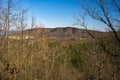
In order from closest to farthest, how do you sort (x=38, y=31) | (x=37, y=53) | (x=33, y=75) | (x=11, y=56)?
(x=33, y=75) < (x=11, y=56) < (x=37, y=53) < (x=38, y=31)

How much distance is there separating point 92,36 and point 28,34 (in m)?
4.96

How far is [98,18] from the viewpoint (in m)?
15.8

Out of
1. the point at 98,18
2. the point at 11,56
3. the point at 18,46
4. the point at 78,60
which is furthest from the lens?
the point at 78,60

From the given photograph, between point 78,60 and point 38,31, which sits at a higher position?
point 38,31

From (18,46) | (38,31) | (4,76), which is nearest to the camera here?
(4,76)

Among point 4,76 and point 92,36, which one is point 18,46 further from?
point 92,36

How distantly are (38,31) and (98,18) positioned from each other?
203 inches

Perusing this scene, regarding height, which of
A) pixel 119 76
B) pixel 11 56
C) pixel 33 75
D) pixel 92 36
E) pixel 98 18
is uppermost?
pixel 98 18

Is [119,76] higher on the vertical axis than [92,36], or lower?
lower

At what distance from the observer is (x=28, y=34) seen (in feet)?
49.1

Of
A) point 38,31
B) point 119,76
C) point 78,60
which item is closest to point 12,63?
point 38,31

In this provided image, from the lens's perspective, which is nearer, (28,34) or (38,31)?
(28,34)

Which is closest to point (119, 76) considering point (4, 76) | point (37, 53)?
point (37, 53)

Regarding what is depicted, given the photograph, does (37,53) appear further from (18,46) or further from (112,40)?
(112,40)
